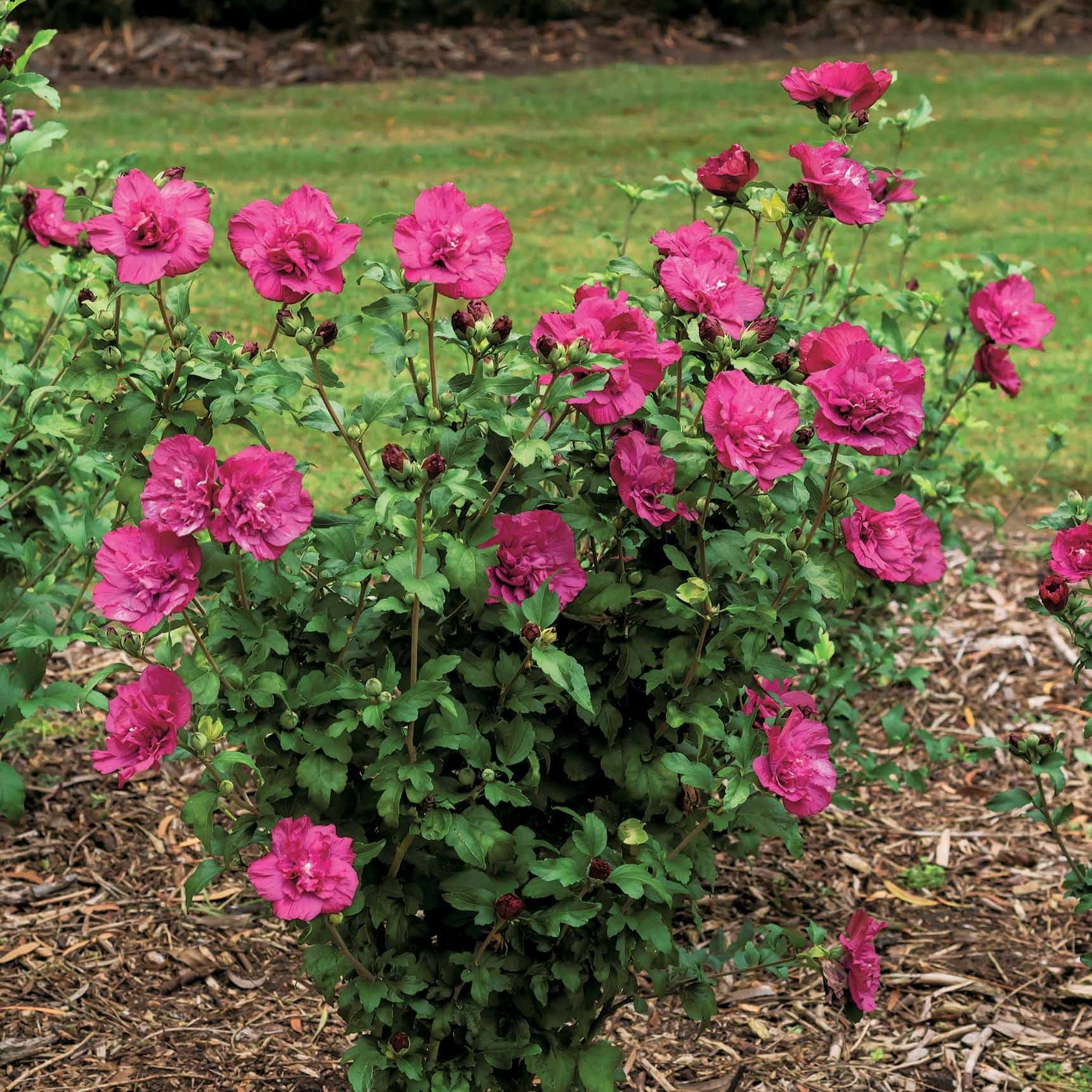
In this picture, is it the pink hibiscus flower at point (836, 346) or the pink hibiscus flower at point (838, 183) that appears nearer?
the pink hibiscus flower at point (836, 346)

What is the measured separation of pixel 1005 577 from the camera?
462 centimetres

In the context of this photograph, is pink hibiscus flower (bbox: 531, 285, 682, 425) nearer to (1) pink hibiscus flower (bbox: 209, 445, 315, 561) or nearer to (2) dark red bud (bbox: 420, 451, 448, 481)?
(2) dark red bud (bbox: 420, 451, 448, 481)

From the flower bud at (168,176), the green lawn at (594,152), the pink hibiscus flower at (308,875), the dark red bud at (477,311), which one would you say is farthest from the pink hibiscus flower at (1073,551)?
the green lawn at (594,152)

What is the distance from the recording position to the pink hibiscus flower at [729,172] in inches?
80.0

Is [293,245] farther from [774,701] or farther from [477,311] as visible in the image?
[774,701]

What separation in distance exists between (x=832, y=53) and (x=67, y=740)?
10.8m

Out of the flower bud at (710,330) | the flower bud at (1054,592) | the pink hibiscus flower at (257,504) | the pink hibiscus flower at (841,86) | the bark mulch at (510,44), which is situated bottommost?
the bark mulch at (510,44)

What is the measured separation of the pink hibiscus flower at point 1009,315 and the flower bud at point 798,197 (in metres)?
0.92

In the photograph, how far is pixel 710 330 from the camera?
73.9 inches

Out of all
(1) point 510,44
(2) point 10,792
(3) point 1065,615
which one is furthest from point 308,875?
(1) point 510,44

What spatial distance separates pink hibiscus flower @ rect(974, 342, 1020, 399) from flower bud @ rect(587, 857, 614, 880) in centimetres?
150

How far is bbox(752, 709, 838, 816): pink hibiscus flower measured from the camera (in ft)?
6.29

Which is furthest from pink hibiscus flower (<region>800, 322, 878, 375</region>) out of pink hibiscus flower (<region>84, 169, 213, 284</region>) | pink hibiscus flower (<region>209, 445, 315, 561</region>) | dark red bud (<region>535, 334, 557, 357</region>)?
pink hibiscus flower (<region>84, 169, 213, 284</region>)

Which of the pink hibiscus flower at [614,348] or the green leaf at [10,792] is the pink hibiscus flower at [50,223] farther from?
the pink hibiscus flower at [614,348]
